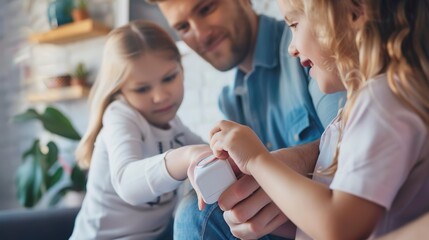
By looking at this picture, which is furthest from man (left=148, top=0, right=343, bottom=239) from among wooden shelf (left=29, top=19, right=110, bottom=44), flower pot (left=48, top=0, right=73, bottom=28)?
flower pot (left=48, top=0, right=73, bottom=28)

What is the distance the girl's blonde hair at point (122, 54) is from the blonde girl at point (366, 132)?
1.95 feet

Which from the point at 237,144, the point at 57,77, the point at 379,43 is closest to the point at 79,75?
the point at 57,77

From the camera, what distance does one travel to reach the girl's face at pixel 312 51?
65 cm

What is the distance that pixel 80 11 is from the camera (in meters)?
2.52

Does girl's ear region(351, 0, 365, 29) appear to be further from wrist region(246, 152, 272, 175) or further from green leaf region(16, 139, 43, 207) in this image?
green leaf region(16, 139, 43, 207)

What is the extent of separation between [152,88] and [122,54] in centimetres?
12

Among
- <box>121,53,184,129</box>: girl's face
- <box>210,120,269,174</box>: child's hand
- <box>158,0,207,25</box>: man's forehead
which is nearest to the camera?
<box>210,120,269,174</box>: child's hand

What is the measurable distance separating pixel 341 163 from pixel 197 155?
31 cm

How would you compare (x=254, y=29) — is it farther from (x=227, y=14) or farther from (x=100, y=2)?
(x=100, y=2)

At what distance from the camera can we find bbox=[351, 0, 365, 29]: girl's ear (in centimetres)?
61

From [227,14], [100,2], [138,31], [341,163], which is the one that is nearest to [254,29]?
[227,14]

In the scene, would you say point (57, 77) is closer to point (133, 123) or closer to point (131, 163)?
point (133, 123)

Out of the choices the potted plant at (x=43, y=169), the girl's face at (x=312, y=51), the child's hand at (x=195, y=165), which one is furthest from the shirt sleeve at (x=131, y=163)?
the potted plant at (x=43, y=169)

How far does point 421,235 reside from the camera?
0.51 meters
